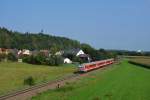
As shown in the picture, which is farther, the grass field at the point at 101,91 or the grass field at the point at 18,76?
the grass field at the point at 18,76

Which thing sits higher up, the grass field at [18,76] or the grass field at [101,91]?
the grass field at [18,76]

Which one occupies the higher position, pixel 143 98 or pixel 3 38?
pixel 3 38

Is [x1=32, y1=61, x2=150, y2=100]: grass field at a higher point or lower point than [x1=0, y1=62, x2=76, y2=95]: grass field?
lower

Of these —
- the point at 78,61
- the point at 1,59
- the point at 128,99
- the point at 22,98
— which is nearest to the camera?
the point at 128,99

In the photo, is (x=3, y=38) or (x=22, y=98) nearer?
(x=22, y=98)

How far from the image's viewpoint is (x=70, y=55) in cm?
14662

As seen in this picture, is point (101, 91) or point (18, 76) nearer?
point (101, 91)

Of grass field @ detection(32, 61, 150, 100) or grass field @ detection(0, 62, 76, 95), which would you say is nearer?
grass field @ detection(32, 61, 150, 100)

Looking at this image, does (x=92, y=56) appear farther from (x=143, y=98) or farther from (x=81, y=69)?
(x=143, y=98)

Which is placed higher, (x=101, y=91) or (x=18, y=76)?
(x=18, y=76)

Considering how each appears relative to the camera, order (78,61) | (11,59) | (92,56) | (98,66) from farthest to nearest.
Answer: (92,56)
(78,61)
(11,59)
(98,66)

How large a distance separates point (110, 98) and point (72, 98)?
258cm

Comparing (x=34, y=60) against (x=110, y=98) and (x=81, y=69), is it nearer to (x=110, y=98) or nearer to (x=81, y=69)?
(x=81, y=69)

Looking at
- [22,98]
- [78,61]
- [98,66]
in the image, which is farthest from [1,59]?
[22,98]
